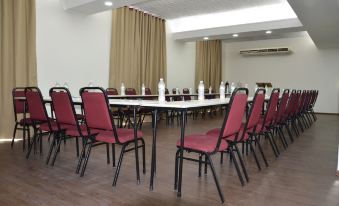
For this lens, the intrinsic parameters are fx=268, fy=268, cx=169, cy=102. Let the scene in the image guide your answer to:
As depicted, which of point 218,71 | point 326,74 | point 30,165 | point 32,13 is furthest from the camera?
point 218,71

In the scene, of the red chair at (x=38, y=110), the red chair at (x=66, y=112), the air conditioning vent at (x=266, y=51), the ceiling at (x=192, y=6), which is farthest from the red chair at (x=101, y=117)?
the air conditioning vent at (x=266, y=51)

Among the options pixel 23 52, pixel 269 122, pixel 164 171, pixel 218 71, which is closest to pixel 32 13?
pixel 23 52

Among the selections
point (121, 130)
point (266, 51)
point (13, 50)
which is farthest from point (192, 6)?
point (121, 130)

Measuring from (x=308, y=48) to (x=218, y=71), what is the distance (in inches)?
131

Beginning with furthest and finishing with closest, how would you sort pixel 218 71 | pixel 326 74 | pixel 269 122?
pixel 218 71 → pixel 326 74 → pixel 269 122

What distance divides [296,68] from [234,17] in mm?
3868

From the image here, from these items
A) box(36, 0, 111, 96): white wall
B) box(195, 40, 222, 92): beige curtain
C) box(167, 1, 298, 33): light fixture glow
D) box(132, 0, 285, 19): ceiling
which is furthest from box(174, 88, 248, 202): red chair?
box(195, 40, 222, 92): beige curtain

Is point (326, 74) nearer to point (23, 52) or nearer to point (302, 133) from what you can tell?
point (302, 133)

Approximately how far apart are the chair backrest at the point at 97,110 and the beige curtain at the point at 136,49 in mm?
4153

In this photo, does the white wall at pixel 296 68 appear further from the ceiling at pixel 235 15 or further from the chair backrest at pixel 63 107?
the chair backrest at pixel 63 107

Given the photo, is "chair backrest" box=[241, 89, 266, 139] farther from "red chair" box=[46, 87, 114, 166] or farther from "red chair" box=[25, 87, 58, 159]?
"red chair" box=[25, 87, 58, 159]

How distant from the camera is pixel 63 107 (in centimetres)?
254

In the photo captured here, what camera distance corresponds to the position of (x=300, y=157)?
3.44 metres

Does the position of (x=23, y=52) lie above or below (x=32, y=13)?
below
